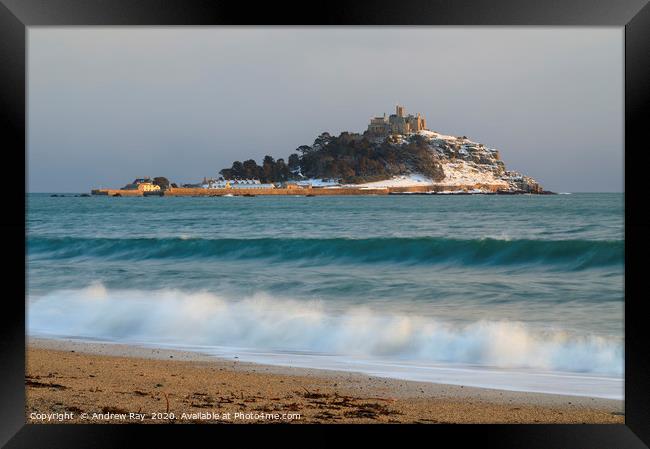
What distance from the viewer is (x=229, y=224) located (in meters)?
15.1

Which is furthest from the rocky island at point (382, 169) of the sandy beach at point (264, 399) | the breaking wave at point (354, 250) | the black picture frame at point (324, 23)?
the black picture frame at point (324, 23)

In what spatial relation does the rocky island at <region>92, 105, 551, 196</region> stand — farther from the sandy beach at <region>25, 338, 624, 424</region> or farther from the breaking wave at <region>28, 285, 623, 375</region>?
the sandy beach at <region>25, 338, 624, 424</region>

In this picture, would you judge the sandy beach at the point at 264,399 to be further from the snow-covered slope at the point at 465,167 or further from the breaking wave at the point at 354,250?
the snow-covered slope at the point at 465,167

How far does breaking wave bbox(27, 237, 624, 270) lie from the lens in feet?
29.8

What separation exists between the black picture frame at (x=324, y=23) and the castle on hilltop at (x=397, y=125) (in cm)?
2025

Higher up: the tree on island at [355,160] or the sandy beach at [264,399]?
the tree on island at [355,160]

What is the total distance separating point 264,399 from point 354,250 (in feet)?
22.3

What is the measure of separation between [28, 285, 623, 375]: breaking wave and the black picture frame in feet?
5.75

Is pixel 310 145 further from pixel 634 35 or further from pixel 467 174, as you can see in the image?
pixel 634 35

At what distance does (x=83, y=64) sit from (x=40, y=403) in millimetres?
19549

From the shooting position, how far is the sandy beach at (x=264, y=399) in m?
3.06

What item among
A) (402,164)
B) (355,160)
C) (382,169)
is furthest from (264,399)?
(402,164)

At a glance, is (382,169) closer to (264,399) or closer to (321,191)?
(321,191)

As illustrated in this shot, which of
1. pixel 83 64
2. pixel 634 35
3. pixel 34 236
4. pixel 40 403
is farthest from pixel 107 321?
pixel 83 64
